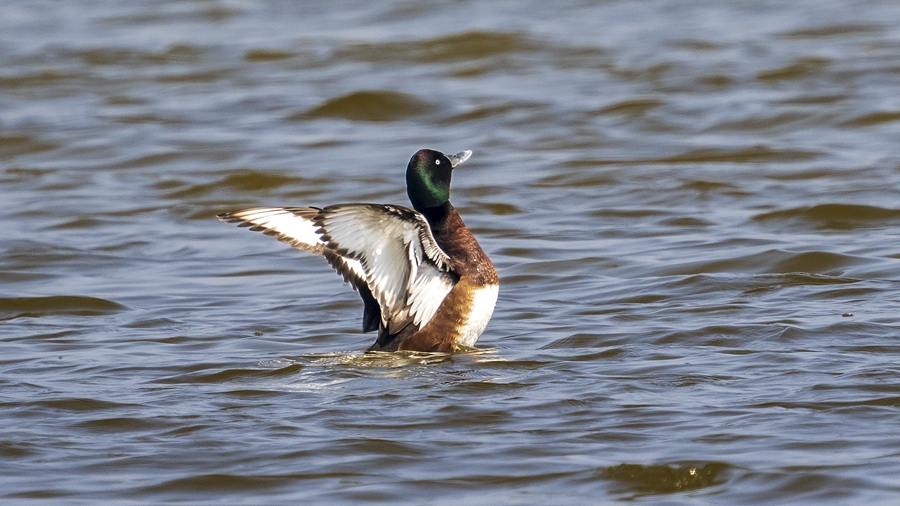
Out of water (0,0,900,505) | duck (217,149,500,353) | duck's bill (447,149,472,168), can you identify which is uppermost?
duck's bill (447,149,472,168)

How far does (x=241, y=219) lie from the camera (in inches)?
235

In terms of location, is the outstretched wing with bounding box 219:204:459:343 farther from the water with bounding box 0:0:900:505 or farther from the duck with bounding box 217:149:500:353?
the water with bounding box 0:0:900:505

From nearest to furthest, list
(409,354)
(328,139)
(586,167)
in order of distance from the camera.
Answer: (409,354), (586,167), (328,139)

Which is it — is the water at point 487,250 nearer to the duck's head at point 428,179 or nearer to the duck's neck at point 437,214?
the duck's neck at point 437,214

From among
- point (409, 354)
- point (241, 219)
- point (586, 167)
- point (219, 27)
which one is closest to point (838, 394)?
point (409, 354)

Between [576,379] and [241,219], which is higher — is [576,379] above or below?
below

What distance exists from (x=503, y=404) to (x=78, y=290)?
12.6 feet

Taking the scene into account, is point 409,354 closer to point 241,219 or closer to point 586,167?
point 241,219

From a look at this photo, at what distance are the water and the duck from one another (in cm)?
16

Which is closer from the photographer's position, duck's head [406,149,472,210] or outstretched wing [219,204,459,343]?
outstretched wing [219,204,459,343]

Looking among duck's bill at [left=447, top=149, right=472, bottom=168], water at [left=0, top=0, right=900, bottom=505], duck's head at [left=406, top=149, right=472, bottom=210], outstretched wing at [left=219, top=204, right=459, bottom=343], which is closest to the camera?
water at [left=0, top=0, right=900, bottom=505]

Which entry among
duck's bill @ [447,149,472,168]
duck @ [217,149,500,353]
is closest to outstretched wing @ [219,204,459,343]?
duck @ [217,149,500,353]

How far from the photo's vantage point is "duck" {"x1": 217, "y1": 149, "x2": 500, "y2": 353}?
595 centimetres

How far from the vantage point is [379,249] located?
607cm
